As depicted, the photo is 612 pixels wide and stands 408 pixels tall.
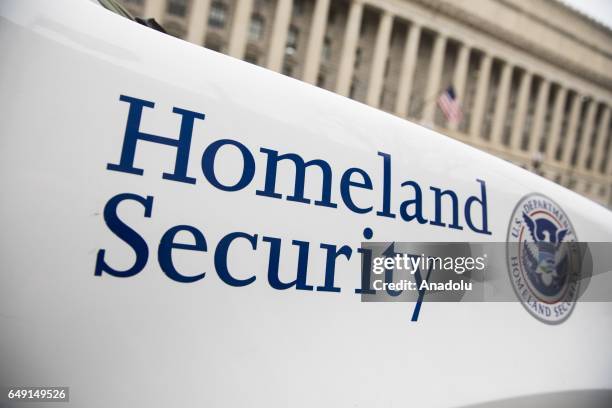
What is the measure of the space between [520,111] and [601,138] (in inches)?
489

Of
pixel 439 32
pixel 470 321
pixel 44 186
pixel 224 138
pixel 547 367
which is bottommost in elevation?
pixel 547 367

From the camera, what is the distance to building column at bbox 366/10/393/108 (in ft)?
93.3

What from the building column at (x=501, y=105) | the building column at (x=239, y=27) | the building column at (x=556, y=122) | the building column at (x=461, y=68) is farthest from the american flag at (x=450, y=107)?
the building column at (x=556, y=122)

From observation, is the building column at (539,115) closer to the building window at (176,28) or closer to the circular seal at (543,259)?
the building window at (176,28)

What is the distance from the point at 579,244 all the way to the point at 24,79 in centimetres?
160

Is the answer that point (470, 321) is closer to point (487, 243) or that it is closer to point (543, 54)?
point (487, 243)

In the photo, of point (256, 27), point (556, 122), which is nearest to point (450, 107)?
point (256, 27)

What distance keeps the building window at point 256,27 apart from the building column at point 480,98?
19.0m

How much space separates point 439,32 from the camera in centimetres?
2995

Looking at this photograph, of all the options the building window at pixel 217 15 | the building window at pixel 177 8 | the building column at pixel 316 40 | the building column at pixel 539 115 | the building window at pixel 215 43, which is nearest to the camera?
the building window at pixel 177 8

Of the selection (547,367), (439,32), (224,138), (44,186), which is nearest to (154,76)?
(224,138)

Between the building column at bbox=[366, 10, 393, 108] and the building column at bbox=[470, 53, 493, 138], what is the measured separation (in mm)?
9045

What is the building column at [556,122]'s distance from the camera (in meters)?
34.5

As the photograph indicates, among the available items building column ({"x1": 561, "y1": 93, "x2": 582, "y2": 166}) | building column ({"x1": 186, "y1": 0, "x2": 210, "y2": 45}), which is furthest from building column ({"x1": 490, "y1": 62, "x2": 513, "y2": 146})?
building column ({"x1": 186, "y1": 0, "x2": 210, "y2": 45})
